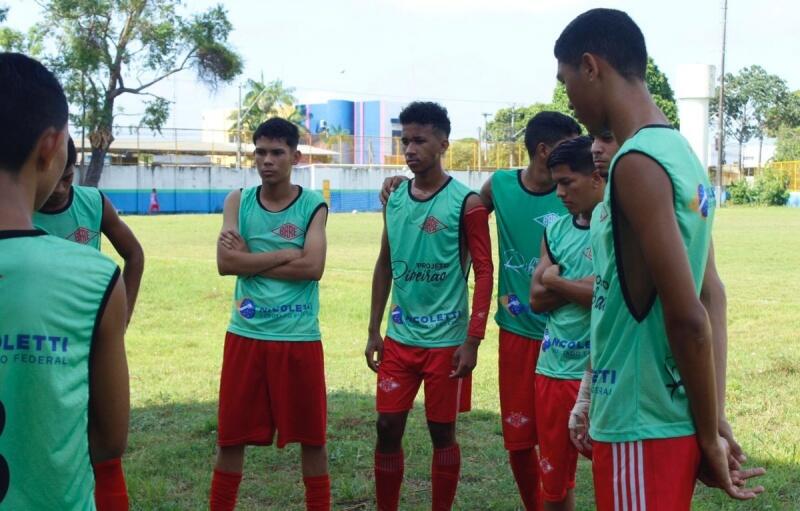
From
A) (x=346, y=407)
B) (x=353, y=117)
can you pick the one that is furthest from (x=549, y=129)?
(x=353, y=117)

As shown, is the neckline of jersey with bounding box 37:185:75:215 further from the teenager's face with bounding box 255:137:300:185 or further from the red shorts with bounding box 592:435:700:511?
the red shorts with bounding box 592:435:700:511

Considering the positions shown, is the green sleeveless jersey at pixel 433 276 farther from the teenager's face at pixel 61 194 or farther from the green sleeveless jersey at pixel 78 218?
the teenager's face at pixel 61 194

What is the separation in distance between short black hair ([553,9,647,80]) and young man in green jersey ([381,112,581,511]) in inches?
97.6

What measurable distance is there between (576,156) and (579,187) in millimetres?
148

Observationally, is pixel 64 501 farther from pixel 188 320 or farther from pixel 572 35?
pixel 188 320

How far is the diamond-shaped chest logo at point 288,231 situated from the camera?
576cm

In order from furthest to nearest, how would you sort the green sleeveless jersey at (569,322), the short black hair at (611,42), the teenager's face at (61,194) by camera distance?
the teenager's face at (61,194) → the green sleeveless jersey at (569,322) → the short black hair at (611,42)

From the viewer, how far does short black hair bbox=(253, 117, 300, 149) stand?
5.92 m

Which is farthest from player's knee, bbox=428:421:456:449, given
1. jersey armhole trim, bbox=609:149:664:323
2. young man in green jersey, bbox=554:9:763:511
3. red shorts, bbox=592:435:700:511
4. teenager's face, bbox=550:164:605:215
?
jersey armhole trim, bbox=609:149:664:323

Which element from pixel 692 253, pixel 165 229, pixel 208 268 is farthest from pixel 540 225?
pixel 165 229

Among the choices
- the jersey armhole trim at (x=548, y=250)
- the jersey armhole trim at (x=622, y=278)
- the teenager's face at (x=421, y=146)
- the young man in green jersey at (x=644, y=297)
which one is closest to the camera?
the young man in green jersey at (x=644, y=297)

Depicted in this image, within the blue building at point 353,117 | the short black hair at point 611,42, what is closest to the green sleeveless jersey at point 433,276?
the short black hair at point 611,42

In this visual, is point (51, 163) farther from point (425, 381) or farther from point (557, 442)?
point (425, 381)

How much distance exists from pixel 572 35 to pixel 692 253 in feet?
2.39
